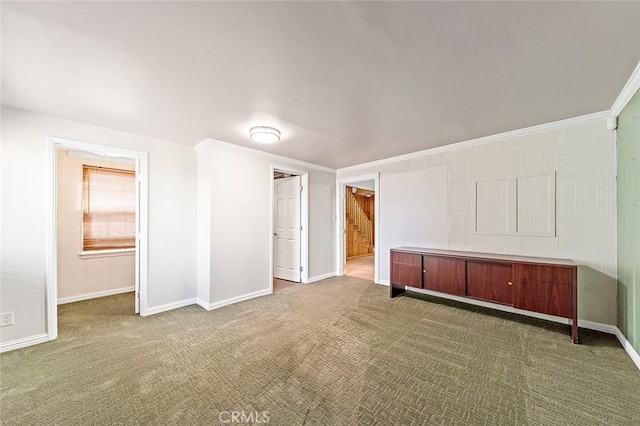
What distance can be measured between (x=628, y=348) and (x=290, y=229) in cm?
448

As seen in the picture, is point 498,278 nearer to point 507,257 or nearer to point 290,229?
point 507,257

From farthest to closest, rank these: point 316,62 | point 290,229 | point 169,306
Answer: point 290,229 < point 169,306 < point 316,62

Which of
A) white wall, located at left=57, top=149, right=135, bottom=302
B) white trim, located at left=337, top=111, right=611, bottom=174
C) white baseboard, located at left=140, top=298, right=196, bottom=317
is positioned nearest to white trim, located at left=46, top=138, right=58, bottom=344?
white baseboard, located at left=140, top=298, right=196, bottom=317

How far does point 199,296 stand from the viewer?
12.1 ft

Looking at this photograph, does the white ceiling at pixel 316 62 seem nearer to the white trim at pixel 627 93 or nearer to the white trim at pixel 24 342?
the white trim at pixel 627 93

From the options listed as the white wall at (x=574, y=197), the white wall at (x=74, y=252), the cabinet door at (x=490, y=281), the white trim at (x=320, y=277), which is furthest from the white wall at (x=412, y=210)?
the white wall at (x=74, y=252)

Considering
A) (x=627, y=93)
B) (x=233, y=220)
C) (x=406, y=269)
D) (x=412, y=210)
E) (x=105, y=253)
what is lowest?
(x=406, y=269)

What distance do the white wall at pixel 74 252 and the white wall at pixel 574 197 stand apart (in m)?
5.75

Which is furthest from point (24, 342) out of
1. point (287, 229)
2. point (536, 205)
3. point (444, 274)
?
point (536, 205)

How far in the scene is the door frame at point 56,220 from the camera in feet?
8.66

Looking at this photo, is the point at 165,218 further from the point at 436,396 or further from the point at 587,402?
the point at 587,402

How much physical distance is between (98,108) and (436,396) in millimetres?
3895

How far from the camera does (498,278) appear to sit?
2986 mm

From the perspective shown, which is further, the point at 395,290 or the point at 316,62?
the point at 395,290
